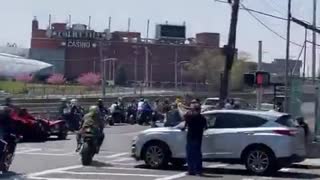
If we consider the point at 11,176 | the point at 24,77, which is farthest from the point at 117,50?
the point at 11,176

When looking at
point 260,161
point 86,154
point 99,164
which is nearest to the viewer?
point 260,161

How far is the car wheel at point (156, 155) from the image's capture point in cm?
2011

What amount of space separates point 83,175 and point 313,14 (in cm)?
2553

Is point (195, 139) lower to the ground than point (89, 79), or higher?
lower

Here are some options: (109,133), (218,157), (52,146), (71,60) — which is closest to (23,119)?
(52,146)

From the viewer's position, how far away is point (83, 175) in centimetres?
1858

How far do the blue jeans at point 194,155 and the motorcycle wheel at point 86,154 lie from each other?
3.41 meters

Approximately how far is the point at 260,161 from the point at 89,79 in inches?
4042

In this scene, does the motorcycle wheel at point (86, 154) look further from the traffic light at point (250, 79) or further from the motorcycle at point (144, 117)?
the motorcycle at point (144, 117)

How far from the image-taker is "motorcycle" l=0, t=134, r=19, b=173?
18188mm

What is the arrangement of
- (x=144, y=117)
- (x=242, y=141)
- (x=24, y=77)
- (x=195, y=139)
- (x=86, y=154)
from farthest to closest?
(x=24, y=77) → (x=144, y=117) → (x=86, y=154) → (x=242, y=141) → (x=195, y=139)

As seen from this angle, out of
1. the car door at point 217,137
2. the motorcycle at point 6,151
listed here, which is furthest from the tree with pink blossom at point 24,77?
the motorcycle at point 6,151

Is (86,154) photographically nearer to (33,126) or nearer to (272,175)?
(272,175)

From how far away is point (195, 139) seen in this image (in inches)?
744
